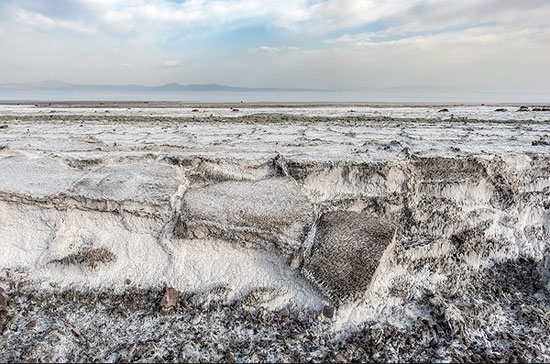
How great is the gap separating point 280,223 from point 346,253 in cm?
100

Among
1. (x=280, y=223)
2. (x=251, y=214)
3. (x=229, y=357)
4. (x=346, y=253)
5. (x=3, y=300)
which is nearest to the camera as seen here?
(x=229, y=357)

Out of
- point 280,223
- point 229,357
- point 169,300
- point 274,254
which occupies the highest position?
point 280,223

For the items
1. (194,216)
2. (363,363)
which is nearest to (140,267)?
(194,216)

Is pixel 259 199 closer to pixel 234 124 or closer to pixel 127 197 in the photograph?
pixel 127 197

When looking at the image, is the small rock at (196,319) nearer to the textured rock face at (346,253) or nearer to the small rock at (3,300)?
the textured rock face at (346,253)

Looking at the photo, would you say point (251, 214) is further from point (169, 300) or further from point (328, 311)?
point (328, 311)

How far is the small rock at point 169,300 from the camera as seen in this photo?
15.1ft

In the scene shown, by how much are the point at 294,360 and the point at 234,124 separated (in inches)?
401

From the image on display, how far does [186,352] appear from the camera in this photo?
3943 millimetres

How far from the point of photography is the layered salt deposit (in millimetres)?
4871

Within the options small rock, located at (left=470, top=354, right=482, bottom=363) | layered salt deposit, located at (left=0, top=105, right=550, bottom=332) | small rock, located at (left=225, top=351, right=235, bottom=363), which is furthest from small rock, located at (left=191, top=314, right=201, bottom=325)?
small rock, located at (left=470, top=354, right=482, bottom=363)

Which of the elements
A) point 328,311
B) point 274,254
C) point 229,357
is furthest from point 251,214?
point 229,357

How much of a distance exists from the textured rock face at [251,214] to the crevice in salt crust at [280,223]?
0.6 inches

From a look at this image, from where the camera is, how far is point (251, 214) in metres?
5.44
